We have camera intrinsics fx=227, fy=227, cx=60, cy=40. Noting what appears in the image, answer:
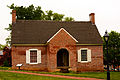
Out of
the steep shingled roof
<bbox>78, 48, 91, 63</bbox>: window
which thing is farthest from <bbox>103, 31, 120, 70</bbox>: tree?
<bbox>78, 48, 91, 63</bbox>: window

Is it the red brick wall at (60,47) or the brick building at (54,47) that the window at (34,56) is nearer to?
the brick building at (54,47)

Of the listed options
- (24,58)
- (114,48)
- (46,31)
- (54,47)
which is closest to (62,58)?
(54,47)

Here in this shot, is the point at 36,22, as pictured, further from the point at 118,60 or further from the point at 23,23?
the point at 118,60

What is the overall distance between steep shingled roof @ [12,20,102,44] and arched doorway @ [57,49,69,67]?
2466 millimetres

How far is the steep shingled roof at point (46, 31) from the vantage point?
102ft

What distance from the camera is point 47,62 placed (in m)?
30.4

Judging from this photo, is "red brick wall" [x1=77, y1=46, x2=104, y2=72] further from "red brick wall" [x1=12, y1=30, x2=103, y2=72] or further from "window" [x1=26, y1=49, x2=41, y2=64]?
"window" [x1=26, y1=49, x2=41, y2=64]

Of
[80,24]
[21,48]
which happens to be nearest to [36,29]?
[21,48]

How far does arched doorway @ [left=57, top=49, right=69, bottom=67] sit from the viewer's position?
31594mm

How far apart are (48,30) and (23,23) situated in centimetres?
387

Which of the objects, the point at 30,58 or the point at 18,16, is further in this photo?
the point at 18,16

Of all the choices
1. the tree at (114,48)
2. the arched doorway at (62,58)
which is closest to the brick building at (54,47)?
the arched doorway at (62,58)

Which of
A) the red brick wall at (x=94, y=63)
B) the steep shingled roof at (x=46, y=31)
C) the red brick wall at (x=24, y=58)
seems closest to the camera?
the red brick wall at (x=24, y=58)

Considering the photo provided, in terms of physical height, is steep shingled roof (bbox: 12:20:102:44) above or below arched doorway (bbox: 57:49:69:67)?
above
